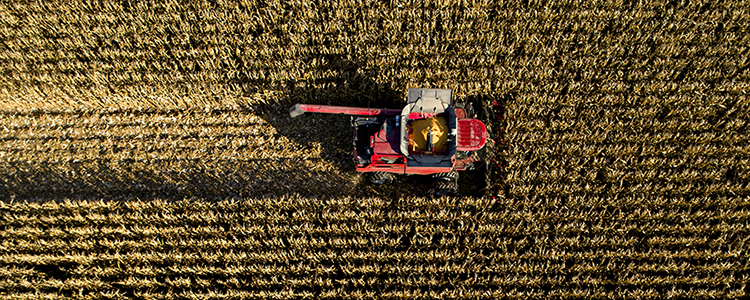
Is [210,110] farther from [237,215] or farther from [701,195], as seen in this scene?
[701,195]

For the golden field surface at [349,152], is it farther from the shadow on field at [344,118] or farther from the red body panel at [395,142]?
the red body panel at [395,142]

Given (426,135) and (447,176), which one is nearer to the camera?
(426,135)

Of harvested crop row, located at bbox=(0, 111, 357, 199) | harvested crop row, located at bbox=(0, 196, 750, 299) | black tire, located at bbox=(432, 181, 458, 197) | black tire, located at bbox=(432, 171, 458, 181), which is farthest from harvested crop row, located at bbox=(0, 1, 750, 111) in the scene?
harvested crop row, located at bbox=(0, 196, 750, 299)

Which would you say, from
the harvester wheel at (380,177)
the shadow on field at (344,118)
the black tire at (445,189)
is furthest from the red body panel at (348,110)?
the black tire at (445,189)

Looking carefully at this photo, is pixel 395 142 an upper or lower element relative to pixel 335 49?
lower

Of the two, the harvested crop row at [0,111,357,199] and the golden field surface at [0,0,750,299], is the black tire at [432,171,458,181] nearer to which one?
the golden field surface at [0,0,750,299]

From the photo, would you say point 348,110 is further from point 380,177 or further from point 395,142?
point 380,177

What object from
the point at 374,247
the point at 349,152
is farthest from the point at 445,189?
the point at 349,152
